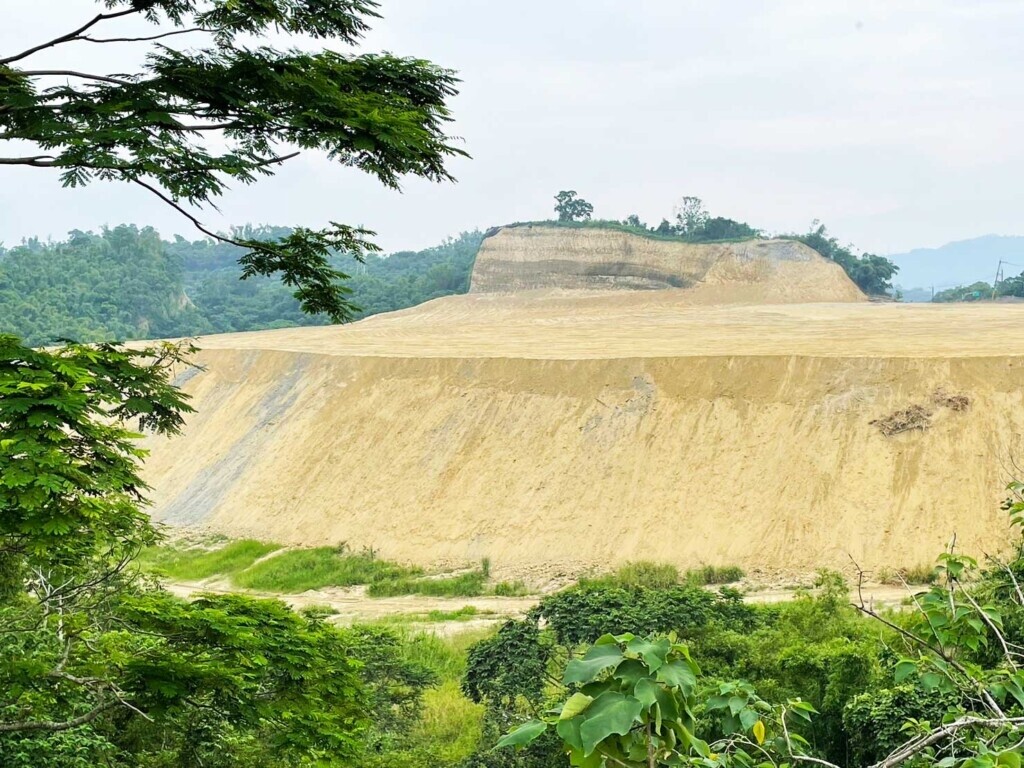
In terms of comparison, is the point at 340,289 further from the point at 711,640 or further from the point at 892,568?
the point at 892,568

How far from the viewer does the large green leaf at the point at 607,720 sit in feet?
8.55

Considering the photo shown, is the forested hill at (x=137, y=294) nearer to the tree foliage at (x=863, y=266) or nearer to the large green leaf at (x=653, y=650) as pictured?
the tree foliage at (x=863, y=266)

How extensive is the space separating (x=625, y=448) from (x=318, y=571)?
32.2 ft

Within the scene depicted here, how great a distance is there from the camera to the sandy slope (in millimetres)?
29188

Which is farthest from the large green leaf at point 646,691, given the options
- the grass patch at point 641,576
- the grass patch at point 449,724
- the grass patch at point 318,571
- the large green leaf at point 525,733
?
the grass patch at point 318,571

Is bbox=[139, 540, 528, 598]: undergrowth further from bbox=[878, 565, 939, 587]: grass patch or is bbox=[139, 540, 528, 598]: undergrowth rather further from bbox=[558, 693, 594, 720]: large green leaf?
bbox=[558, 693, 594, 720]: large green leaf

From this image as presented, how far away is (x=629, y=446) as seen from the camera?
1318 inches

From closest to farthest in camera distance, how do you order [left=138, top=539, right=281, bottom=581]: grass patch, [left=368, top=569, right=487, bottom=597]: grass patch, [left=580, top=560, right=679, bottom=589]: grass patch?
[left=580, top=560, right=679, bottom=589]: grass patch → [left=368, top=569, right=487, bottom=597]: grass patch → [left=138, top=539, right=281, bottom=581]: grass patch

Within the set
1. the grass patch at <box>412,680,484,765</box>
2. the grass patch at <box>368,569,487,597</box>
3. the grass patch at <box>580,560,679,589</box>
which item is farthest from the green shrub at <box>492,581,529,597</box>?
the grass patch at <box>412,680,484,765</box>

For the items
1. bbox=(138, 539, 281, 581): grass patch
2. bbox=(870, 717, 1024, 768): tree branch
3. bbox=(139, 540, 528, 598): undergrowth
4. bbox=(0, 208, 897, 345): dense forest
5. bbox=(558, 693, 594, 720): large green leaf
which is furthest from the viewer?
bbox=(0, 208, 897, 345): dense forest

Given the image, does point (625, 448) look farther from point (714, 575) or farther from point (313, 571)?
point (313, 571)

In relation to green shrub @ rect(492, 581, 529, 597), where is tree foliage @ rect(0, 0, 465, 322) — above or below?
above

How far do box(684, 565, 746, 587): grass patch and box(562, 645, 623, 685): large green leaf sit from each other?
25283 mm

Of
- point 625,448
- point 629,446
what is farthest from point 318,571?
point 629,446
